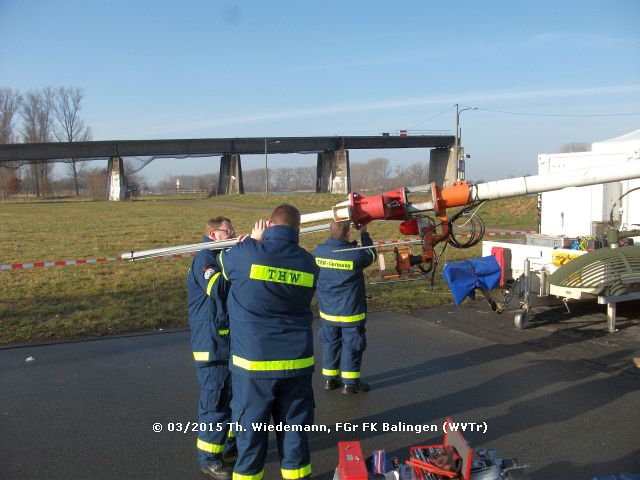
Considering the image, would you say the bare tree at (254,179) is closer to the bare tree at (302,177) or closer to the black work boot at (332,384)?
the bare tree at (302,177)

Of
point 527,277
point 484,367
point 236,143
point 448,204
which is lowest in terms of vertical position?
point 484,367

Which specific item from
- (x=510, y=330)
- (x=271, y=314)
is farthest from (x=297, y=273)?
(x=510, y=330)

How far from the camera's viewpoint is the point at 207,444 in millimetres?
4219

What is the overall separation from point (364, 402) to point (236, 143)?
6589cm

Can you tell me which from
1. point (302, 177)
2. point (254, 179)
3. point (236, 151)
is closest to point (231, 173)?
point (236, 151)

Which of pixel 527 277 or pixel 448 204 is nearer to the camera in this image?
pixel 448 204

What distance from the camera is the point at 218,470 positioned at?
418 cm

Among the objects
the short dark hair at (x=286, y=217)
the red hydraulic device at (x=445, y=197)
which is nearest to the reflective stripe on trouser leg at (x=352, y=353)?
the red hydraulic device at (x=445, y=197)

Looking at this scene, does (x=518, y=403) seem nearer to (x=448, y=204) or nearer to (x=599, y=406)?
(x=599, y=406)

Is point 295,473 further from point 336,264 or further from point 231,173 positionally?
point 231,173

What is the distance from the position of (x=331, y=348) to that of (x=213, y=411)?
1.91 meters

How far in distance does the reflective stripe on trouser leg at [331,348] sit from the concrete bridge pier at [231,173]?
65.5 metres

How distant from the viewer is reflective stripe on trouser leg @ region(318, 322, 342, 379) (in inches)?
233

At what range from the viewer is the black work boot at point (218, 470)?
4.16 m
